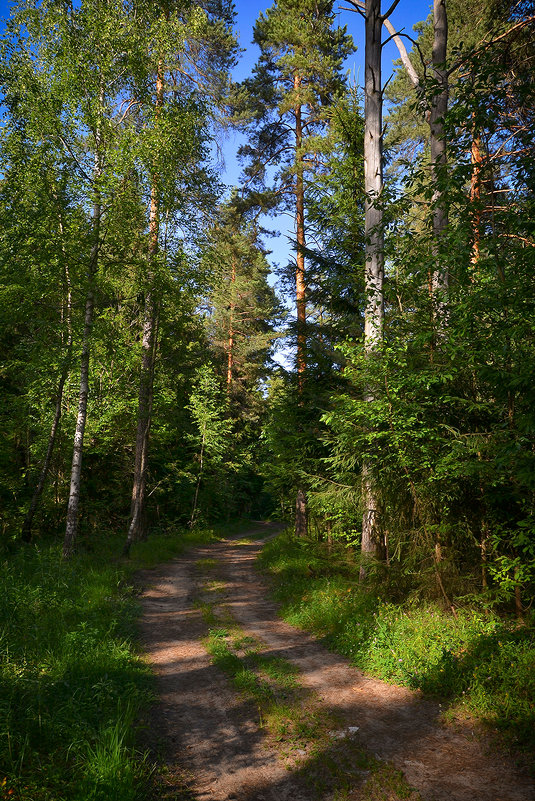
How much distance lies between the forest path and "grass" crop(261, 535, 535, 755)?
11.4 inches

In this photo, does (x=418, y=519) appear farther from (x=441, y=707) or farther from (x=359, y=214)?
(x=359, y=214)

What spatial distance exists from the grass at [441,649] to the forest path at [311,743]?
291mm

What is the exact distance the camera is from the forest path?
4.02m

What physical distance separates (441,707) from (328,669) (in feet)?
6.04

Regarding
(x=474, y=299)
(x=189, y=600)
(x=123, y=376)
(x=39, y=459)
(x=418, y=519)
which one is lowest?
(x=189, y=600)

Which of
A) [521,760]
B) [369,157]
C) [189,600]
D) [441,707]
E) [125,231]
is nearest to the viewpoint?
[521,760]

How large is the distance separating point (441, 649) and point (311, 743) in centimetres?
245

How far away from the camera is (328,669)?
6727 millimetres

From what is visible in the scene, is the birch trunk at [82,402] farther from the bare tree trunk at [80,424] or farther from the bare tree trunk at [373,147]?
the bare tree trunk at [373,147]

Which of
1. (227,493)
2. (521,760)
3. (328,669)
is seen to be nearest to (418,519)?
(328,669)

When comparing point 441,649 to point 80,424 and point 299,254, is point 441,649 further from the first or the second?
point 299,254

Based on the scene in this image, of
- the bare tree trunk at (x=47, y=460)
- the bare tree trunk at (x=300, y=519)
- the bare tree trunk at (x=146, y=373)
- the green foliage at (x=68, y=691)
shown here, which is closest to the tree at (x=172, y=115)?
the bare tree trunk at (x=146, y=373)

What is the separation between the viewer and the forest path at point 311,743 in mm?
4016

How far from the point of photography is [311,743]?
15.6 ft
